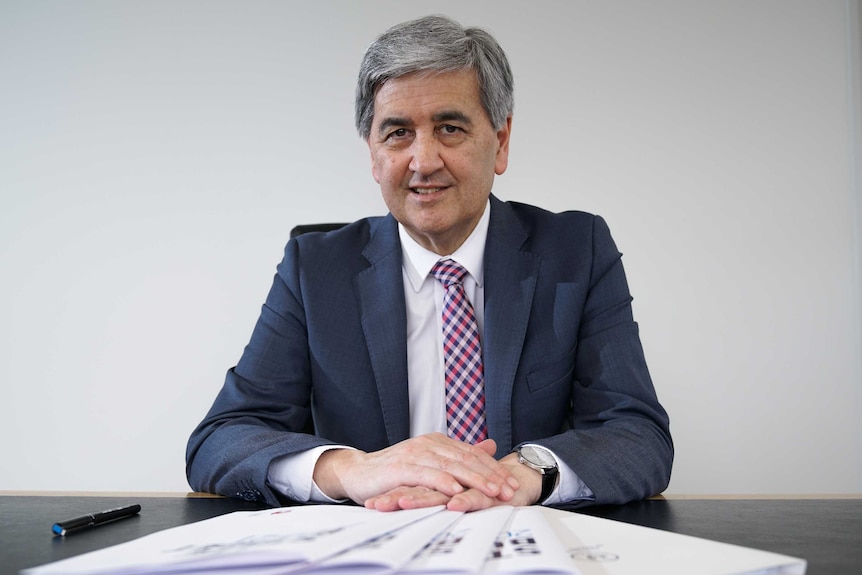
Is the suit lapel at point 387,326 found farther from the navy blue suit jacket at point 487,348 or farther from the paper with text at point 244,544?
the paper with text at point 244,544

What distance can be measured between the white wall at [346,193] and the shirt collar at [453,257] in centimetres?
128

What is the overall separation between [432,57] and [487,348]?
0.65m

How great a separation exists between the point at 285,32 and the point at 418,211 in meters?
1.76

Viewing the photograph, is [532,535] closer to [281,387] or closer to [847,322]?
[281,387]

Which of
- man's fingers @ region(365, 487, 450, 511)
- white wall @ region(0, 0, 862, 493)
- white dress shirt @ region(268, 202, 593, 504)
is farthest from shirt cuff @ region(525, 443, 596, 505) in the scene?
white wall @ region(0, 0, 862, 493)

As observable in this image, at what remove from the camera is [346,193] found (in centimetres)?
316

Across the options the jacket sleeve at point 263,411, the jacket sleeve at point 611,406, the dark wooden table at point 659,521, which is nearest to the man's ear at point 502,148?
the jacket sleeve at point 611,406

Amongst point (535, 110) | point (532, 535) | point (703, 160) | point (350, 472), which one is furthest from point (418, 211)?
point (703, 160)

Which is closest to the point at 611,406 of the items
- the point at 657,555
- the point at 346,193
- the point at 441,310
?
the point at 441,310

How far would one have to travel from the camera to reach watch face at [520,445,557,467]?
1.29 meters

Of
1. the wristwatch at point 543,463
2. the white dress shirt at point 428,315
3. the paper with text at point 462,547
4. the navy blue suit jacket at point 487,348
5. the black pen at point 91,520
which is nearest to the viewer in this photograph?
the paper with text at point 462,547

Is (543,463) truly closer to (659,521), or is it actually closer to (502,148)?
(659,521)

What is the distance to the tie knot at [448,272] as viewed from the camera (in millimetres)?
1812

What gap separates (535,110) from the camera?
3148 millimetres
